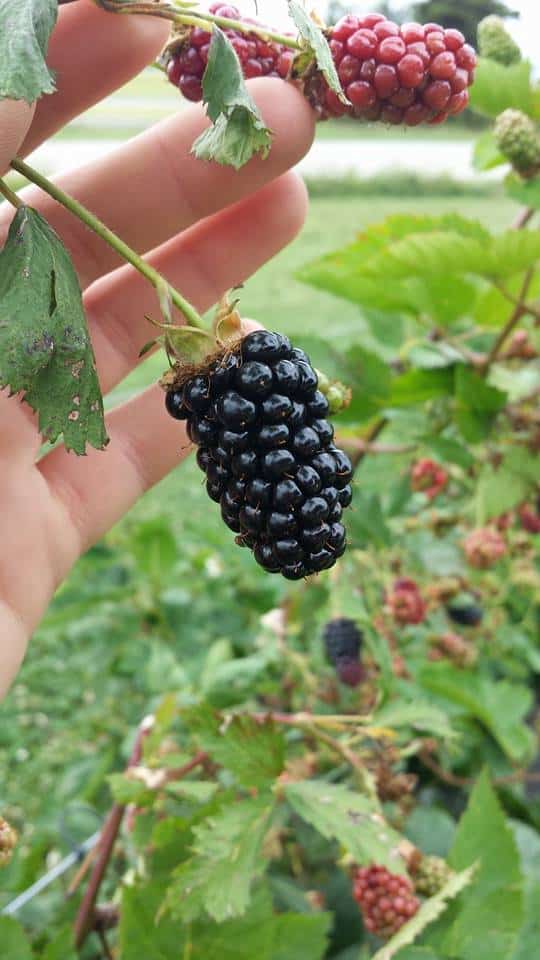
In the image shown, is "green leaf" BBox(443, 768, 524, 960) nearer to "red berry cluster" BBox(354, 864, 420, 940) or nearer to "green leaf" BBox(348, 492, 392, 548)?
"red berry cluster" BBox(354, 864, 420, 940)

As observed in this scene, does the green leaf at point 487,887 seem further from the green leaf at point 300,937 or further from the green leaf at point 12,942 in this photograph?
the green leaf at point 12,942

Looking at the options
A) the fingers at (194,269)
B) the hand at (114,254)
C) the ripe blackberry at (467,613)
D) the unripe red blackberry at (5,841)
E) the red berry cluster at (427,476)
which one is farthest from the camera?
the ripe blackberry at (467,613)

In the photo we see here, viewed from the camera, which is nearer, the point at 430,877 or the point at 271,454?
the point at 271,454

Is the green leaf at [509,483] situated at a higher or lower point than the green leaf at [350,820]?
lower

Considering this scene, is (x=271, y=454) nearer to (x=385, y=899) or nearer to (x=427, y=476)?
(x=385, y=899)

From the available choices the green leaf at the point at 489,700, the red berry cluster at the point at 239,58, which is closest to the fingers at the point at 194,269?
A: the red berry cluster at the point at 239,58

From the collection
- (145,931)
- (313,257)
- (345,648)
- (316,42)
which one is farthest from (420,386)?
(313,257)

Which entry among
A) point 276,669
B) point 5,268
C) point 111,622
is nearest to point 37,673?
point 111,622
